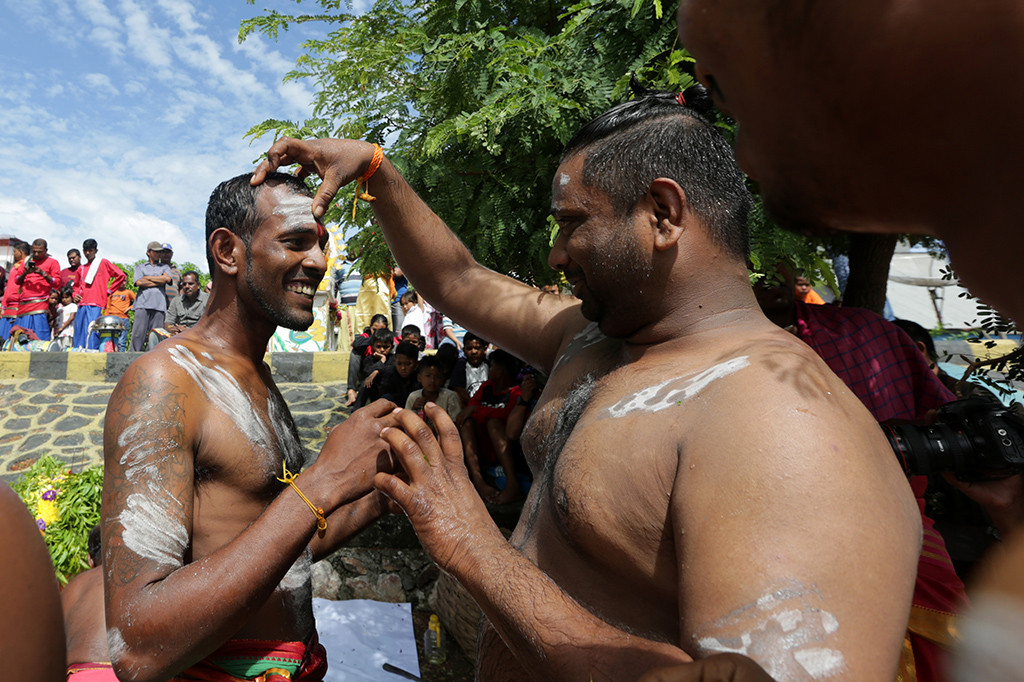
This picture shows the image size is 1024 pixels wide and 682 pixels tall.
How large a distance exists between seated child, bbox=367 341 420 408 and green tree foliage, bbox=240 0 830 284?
2840 millimetres

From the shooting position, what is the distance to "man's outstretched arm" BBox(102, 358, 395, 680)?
5.38 feet

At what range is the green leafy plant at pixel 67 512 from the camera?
450 cm

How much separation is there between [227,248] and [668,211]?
5.29 feet

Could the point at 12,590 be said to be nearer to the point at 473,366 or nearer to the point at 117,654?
the point at 117,654

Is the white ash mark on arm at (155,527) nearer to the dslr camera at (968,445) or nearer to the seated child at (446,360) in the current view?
the dslr camera at (968,445)

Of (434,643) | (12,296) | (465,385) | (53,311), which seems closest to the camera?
(434,643)

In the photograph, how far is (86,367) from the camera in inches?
388

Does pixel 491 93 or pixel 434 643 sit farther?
pixel 434 643

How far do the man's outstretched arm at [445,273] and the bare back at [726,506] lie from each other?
0.75 m

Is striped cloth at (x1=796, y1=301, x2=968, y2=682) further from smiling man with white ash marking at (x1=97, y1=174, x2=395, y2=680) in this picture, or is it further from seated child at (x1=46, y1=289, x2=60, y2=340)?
seated child at (x1=46, y1=289, x2=60, y2=340)

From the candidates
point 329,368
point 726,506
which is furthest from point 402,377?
point 726,506

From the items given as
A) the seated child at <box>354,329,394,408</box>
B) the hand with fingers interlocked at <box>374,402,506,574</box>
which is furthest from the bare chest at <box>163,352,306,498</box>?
the seated child at <box>354,329,394,408</box>

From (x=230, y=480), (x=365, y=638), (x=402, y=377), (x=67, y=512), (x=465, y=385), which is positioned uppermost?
(x=230, y=480)

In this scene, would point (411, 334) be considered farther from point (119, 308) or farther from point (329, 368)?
point (119, 308)
